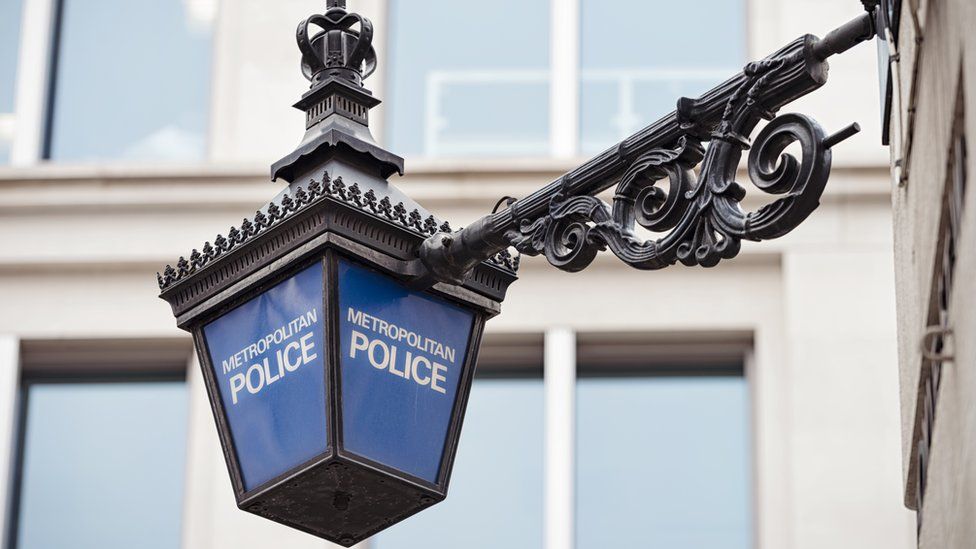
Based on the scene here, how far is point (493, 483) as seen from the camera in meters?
16.1

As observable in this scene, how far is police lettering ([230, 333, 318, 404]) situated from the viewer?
270 inches

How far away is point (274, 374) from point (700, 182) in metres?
1.72

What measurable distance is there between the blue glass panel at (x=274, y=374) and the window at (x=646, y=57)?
10039 millimetres

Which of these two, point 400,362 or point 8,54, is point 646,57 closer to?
point 8,54

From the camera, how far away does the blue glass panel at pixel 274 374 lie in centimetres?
677

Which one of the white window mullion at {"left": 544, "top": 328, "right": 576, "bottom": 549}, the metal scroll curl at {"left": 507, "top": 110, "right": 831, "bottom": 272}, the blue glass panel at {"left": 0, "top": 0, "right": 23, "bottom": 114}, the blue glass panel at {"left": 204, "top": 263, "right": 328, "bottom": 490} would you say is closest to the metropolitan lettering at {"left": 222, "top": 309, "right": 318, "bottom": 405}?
the blue glass panel at {"left": 204, "top": 263, "right": 328, "bottom": 490}

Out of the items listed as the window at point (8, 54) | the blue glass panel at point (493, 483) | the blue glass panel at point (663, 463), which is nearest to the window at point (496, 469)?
the blue glass panel at point (493, 483)

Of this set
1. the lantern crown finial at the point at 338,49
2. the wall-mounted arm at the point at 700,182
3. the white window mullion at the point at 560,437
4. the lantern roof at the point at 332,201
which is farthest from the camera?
the white window mullion at the point at 560,437

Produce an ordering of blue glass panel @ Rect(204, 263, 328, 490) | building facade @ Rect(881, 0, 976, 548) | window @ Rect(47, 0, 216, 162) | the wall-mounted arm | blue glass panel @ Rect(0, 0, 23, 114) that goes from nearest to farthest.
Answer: the wall-mounted arm
building facade @ Rect(881, 0, 976, 548)
blue glass panel @ Rect(204, 263, 328, 490)
window @ Rect(47, 0, 216, 162)
blue glass panel @ Rect(0, 0, 23, 114)

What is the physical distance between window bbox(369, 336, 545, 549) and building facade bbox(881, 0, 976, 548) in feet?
23.6

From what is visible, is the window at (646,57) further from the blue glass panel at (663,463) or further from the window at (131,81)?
the window at (131,81)

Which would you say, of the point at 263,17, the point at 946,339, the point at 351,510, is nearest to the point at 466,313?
the point at 351,510

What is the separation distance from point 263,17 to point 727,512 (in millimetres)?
5530

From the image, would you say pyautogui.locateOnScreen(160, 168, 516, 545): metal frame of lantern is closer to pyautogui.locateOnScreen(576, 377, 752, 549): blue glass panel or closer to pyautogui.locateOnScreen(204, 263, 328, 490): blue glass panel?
pyautogui.locateOnScreen(204, 263, 328, 490): blue glass panel
